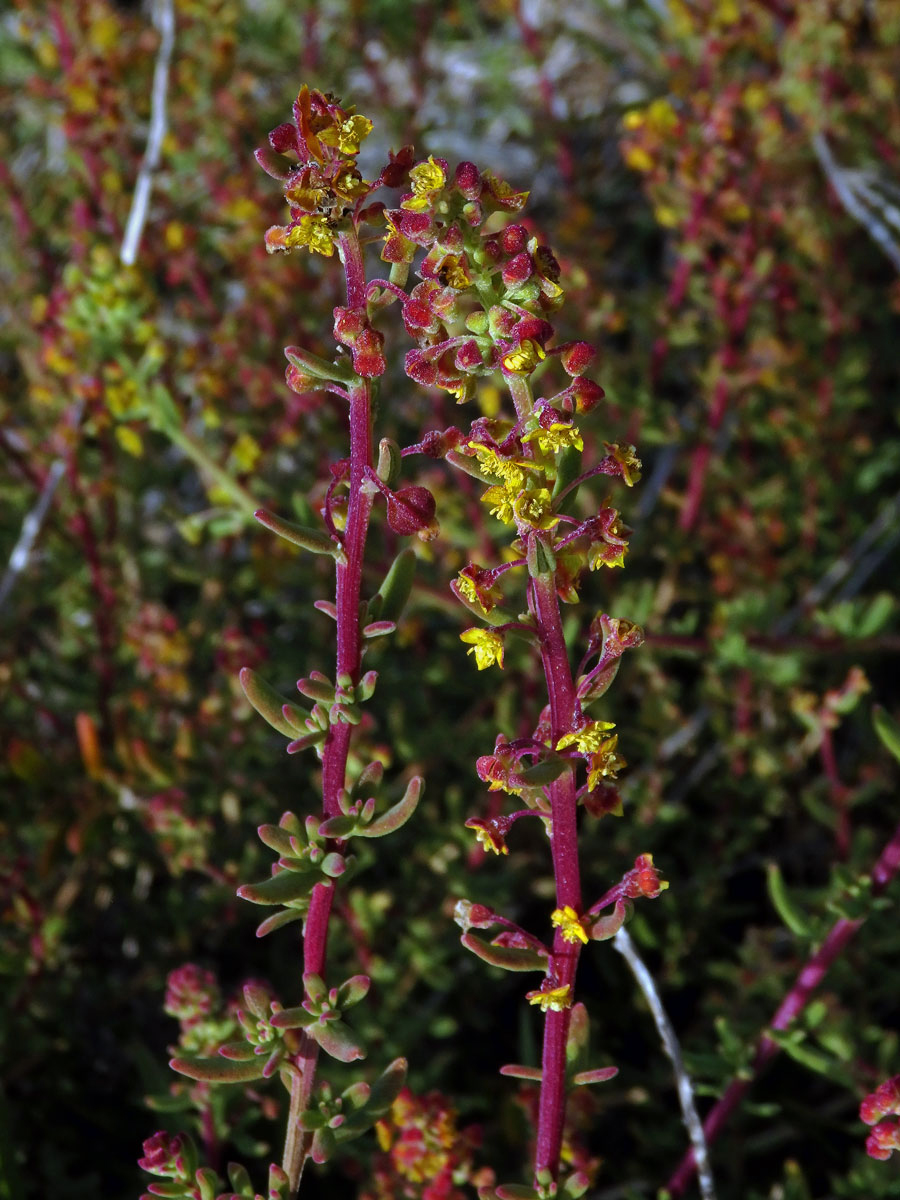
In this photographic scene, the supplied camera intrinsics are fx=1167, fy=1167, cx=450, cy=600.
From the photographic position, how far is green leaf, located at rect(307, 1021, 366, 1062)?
132 cm

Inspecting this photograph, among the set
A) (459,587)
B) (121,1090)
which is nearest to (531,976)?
(121,1090)

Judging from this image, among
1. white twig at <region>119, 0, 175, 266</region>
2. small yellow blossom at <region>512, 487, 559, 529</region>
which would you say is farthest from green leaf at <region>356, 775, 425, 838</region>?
white twig at <region>119, 0, 175, 266</region>

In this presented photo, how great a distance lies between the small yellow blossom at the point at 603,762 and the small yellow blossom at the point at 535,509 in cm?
23

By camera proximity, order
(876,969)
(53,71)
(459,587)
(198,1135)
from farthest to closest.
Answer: (53,71) → (876,969) → (198,1135) → (459,587)

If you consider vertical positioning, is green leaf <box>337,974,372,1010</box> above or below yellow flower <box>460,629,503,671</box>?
below

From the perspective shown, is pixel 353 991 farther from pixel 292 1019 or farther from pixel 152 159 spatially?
pixel 152 159

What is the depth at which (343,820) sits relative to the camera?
134cm

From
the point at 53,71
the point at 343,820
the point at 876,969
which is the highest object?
the point at 53,71

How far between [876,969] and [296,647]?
5.09ft

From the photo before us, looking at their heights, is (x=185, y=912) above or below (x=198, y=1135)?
above

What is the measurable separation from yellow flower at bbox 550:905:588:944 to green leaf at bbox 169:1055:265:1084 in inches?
→ 17.2

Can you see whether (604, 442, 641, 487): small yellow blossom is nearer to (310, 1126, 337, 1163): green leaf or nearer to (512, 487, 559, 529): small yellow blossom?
(512, 487, 559, 529): small yellow blossom

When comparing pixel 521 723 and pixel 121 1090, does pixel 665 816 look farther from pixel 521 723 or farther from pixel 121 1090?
pixel 121 1090

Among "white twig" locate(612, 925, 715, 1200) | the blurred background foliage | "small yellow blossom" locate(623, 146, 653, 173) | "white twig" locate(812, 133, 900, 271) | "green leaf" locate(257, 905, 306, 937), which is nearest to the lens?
"green leaf" locate(257, 905, 306, 937)
